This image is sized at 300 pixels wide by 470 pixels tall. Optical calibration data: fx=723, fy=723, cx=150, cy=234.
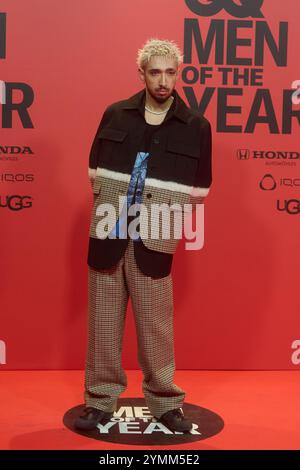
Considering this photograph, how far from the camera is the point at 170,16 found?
3713mm

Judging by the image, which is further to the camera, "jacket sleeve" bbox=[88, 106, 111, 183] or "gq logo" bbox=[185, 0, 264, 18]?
"gq logo" bbox=[185, 0, 264, 18]

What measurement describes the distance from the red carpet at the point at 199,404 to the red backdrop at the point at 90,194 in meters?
0.14

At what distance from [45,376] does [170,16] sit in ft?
6.47

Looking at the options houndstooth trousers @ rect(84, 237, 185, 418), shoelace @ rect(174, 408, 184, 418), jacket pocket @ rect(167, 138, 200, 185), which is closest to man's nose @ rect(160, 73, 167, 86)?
jacket pocket @ rect(167, 138, 200, 185)

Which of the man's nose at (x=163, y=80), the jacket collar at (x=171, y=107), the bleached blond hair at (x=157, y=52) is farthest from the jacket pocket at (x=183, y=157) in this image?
the bleached blond hair at (x=157, y=52)

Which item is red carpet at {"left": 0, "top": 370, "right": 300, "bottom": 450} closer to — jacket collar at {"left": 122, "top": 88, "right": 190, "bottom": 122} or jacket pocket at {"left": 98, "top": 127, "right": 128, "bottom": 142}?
jacket pocket at {"left": 98, "top": 127, "right": 128, "bottom": 142}

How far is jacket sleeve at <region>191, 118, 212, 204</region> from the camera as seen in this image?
117 inches

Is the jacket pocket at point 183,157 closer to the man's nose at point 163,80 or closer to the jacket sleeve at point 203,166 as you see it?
the jacket sleeve at point 203,166

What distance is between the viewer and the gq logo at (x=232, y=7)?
3723 mm

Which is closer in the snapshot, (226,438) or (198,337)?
(226,438)

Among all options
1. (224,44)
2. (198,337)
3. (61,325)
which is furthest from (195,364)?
(224,44)

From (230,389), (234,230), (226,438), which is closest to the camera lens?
(226,438)

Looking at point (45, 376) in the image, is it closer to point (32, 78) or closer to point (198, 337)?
point (198, 337)

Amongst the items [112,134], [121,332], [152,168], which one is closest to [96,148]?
[112,134]
